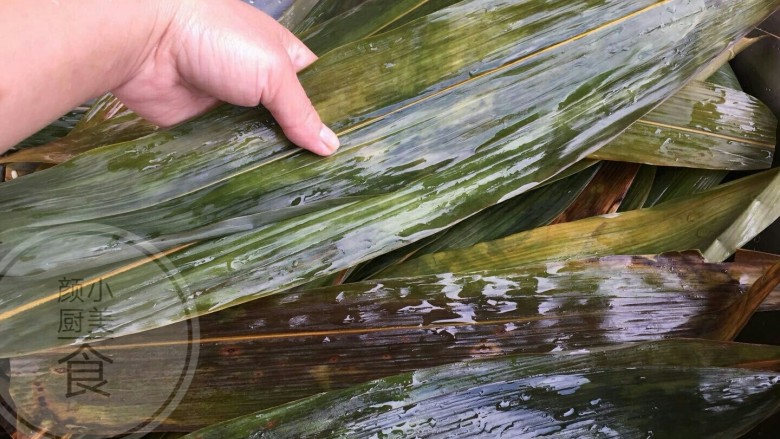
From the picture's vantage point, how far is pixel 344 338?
0.77 metres

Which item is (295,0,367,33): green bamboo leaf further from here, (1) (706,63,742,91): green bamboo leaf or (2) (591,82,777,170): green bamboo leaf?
(1) (706,63,742,91): green bamboo leaf

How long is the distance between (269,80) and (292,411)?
40 cm

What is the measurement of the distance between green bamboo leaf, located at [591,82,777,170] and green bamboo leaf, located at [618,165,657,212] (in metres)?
0.05

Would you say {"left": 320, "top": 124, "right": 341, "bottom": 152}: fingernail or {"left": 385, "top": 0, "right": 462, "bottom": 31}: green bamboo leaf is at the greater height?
{"left": 385, "top": 0, "right": 462, "bottom": 31}: green bamboo leaf

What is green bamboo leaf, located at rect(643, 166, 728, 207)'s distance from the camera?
1.00m

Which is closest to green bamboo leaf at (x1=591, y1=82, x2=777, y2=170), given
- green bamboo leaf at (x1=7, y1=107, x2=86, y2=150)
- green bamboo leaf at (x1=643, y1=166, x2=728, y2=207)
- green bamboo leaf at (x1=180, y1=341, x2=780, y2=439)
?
green bamboo leaf at (x1=643, y1=166, x2=728, y2=207)

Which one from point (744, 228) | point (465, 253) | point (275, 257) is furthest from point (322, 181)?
point (744, 228)

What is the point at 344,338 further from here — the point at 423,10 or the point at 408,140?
the point at 423,10

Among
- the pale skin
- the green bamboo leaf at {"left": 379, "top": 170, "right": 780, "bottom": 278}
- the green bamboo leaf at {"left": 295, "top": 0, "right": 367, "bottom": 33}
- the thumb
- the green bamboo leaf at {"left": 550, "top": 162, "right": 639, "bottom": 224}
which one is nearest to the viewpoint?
the pale skin

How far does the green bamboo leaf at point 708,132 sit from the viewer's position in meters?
0.95

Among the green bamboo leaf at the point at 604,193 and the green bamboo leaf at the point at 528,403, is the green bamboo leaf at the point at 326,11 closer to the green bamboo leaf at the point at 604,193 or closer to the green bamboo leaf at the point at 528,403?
the green bamboo leaf at the point at 604,193

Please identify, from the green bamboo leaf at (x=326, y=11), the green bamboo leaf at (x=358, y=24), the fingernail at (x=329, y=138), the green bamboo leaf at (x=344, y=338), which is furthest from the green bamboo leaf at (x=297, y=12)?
the green bamboo leaf at (x=344, y=338)

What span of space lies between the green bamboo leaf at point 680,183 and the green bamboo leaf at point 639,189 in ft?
0.06

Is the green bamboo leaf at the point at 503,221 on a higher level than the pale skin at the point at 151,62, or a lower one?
lower
